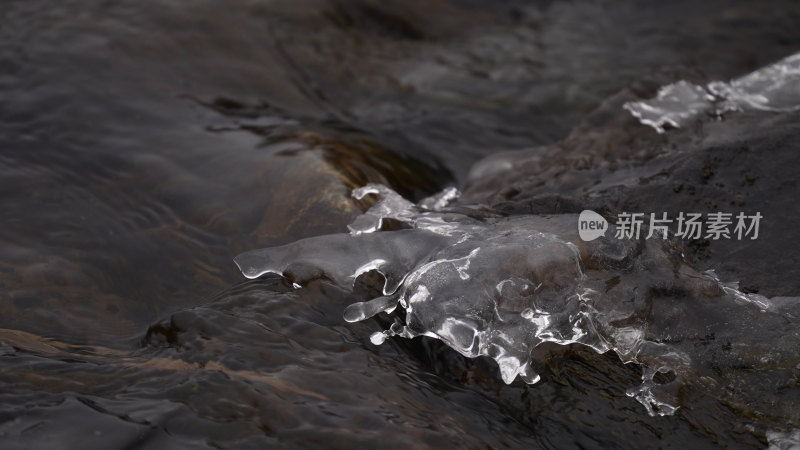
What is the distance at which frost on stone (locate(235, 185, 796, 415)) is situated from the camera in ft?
9.30

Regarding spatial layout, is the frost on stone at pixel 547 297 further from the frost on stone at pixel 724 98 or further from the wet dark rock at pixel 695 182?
the frost on stone at pixel 724 98

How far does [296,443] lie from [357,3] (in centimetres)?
452

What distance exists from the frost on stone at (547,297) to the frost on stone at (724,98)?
4.31 feet

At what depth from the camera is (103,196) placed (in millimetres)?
3773

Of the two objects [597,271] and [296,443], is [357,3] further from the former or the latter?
[296,443]

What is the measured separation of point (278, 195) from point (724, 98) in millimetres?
2412

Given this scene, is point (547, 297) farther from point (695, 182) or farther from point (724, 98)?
point (724, 98)

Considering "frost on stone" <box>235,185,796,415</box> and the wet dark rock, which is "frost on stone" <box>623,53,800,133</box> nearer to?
the wet dark rock

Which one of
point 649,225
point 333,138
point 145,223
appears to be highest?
point 649,225

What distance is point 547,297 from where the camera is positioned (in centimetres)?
289

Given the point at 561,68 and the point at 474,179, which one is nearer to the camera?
the point at 474,179

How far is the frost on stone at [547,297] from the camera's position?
9.30 ft

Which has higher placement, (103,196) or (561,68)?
(561,68)

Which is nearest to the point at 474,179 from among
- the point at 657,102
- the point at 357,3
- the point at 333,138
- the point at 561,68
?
the point at 333,138
